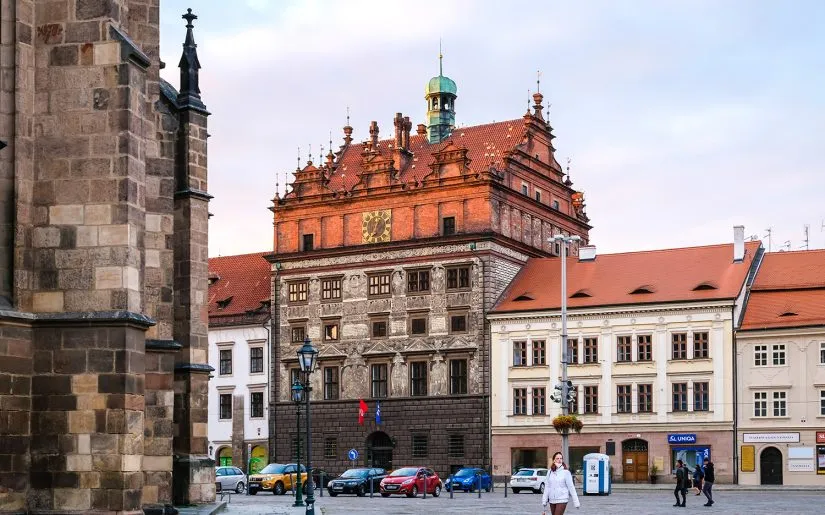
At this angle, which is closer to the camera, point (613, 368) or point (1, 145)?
point (1, 145)

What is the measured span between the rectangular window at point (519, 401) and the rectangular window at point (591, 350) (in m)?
3.64

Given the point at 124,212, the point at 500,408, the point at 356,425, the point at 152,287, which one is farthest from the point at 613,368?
the point at 124,212

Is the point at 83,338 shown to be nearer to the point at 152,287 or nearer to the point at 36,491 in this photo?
the point at 36,491

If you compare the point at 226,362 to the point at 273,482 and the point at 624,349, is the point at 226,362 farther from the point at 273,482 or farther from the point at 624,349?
the point at 624,349

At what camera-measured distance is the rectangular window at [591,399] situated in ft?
228

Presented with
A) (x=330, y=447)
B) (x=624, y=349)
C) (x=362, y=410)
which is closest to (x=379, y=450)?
(x=362, y=410)

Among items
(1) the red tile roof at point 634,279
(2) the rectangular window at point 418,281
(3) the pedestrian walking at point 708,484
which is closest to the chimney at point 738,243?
(1) the red tile roof at point 634,279

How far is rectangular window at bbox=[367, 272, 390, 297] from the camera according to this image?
7581cm

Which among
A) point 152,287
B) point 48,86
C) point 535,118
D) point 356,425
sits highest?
point 535,118

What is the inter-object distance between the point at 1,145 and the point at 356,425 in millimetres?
57287

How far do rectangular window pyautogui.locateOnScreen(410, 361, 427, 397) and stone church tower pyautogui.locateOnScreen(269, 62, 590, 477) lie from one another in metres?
0.05

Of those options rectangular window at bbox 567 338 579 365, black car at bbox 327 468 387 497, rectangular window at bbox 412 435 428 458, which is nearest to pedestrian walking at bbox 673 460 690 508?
black car at bbox 327 468 387 497

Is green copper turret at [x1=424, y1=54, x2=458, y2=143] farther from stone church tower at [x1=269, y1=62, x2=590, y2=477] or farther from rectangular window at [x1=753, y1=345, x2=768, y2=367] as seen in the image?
rectangular window at [x1=753, y1=345, x2=768, y2=367]

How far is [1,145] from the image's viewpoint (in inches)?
771
